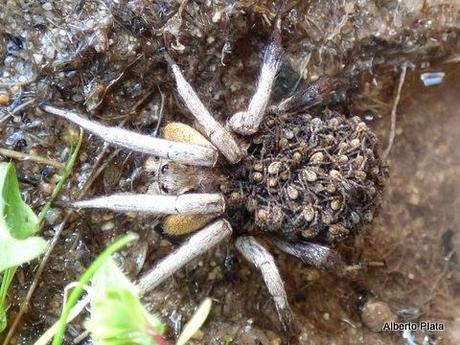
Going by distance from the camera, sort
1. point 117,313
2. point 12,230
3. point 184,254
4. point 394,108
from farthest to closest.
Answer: point 394,108, point 184,254, point 12,230, point 117,313

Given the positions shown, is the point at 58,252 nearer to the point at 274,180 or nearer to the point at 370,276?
the point at 274,180

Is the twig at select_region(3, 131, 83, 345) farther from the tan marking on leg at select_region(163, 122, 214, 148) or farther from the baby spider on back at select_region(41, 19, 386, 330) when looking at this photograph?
the tan marking on leg at select_region(163, 122, 214, 148)

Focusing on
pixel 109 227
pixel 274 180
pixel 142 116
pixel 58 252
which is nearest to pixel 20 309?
pixel 58 252

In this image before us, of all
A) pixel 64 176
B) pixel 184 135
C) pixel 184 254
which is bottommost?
pixel 184 254

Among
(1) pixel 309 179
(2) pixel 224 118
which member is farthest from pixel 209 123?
(1) pixel 309 179

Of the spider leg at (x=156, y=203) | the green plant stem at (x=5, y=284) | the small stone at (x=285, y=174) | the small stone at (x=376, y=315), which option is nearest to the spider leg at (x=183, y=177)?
the spider leg at (x=156, y=203)

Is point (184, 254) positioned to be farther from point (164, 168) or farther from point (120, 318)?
point (120, 318)

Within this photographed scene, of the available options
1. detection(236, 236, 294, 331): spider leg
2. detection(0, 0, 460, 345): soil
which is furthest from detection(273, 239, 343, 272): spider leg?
detection(0, 0, 460, 345): soil

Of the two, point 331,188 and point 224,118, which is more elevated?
point 224,118
